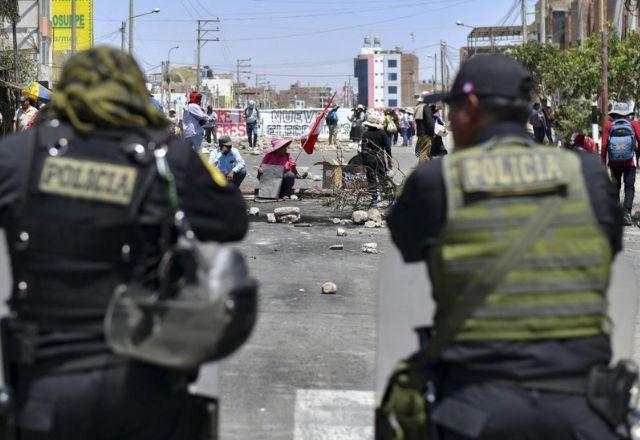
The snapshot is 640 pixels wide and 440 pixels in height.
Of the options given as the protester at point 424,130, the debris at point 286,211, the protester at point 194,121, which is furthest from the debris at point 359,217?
the protester at point 194,121

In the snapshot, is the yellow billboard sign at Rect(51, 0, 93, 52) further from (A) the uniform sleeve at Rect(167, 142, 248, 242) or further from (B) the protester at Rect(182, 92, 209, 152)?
(A) the uniform sleeve at Rect(167, 142, 248, 242)

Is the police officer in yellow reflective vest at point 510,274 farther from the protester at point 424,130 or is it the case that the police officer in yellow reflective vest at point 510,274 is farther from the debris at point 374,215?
the protester at point 424,130

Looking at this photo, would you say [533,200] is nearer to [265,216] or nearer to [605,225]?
[605,225]

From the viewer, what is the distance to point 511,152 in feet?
9.50

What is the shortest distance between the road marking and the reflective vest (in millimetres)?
2876

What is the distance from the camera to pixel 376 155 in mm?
16297

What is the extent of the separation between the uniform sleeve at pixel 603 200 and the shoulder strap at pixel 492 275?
0.14 meters

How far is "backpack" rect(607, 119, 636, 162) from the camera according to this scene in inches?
558

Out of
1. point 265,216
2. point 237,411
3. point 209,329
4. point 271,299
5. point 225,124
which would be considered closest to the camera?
point 209,329

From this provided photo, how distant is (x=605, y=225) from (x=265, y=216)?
13.0 metres

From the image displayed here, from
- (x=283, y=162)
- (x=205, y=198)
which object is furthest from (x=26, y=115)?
(x=205, y=198)

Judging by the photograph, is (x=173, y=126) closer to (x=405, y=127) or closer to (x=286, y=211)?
(x=286, y=211)

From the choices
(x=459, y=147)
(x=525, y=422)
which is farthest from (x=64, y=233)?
(x=525, y=422)

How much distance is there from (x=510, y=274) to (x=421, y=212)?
0.30 meters
